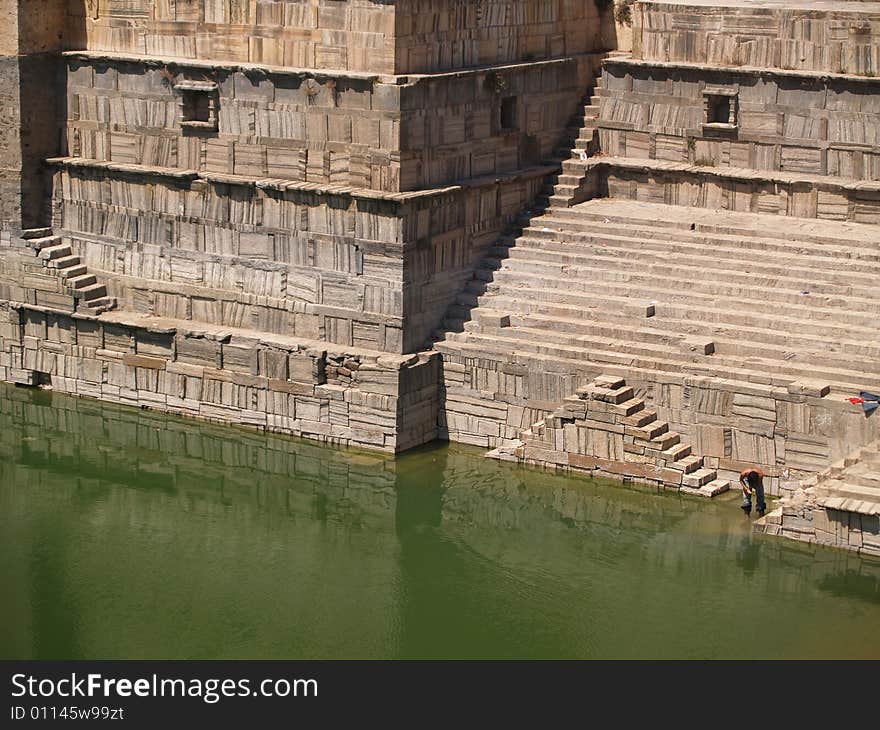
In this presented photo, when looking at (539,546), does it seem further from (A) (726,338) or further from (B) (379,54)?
(B) (379,54)

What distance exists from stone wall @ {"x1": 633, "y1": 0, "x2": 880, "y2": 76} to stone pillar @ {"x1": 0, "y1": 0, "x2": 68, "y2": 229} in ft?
23.8

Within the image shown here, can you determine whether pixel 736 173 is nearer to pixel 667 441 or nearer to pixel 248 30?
pixel 667 441

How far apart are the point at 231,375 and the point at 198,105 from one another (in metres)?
3.25

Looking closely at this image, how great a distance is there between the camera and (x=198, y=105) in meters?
25.1

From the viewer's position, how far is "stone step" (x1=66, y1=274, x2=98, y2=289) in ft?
84.9

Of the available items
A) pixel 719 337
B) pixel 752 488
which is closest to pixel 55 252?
pixel 719 337

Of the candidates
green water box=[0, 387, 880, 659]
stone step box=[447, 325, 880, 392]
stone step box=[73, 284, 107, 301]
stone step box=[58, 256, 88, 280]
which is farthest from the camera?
stone step box=[58, 256, 88, 280]

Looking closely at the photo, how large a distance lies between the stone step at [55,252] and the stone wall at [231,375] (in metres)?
0.66

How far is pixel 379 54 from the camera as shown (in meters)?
23.6

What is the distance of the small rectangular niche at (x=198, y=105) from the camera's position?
2481cm

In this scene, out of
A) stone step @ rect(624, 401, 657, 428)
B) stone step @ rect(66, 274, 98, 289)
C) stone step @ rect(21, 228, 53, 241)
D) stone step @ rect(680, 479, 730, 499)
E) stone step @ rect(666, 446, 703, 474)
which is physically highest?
stone step @ rect(21, 228, 53, 241)

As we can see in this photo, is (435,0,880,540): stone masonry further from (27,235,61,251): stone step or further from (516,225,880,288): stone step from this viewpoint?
(27,235,61,251): stone step

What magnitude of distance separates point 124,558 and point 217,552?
95 centimetres

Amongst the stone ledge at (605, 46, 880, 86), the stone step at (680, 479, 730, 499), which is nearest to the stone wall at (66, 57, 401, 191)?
the stone ledge at (605, 46, 880, 86)
